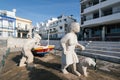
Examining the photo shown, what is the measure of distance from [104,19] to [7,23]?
27.6 metres

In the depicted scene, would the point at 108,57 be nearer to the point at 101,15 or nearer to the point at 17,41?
the point at 101,15

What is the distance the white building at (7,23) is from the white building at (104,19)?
21.4 metres

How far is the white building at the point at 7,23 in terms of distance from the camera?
36.6 m

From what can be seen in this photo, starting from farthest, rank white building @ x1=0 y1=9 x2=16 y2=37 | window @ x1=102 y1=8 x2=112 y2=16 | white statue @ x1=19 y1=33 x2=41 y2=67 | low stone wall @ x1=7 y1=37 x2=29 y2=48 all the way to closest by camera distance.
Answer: white building @ x1=0 y1=9 x2=16 y2=37 → low stone wall @ x1=7 y1=37 x2=29 y2=48 → window @ x1=102 y1=8 x2=112 y2=16 → white statue @ x1=19 y1=33 x2=41 y2=67

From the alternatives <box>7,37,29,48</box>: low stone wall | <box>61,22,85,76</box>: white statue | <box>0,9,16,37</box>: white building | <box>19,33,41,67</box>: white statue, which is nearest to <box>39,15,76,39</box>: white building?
<box>0,9,16,37</box>: white building

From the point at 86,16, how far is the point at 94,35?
499cm

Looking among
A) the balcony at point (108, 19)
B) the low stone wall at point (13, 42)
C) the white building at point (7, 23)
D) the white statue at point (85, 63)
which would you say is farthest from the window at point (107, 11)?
the white building at point (7, 23)

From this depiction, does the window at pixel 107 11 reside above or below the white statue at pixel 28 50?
above

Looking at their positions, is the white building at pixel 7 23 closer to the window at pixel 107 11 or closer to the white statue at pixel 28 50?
the window at pixel 107 11

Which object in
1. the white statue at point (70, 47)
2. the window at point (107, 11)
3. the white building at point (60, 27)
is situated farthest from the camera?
the white building at point (60, 27)

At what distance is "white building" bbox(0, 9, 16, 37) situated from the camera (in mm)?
36562

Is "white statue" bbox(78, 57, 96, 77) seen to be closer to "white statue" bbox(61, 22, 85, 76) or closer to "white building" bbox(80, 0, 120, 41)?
"white statue" bbox(61, 22, 85, 76)

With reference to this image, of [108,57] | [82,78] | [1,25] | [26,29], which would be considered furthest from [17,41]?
[82,78]

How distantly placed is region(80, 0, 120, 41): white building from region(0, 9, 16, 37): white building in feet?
70.1
